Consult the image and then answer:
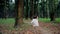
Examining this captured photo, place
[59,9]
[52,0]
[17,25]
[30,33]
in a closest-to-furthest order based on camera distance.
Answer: [30,33]
[17,25]
[52,0]
[59,9]

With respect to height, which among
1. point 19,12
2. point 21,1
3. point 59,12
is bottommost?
point 59,12

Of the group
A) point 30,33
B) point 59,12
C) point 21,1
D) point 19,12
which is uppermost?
point 21,1

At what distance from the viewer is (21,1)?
17078mm

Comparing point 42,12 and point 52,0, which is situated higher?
point 52,0

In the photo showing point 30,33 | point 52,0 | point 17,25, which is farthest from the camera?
point 52,0

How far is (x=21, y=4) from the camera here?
17.1 m

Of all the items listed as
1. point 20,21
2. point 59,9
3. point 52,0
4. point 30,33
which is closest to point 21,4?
point 20,21

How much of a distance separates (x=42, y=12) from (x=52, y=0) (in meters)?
35.0

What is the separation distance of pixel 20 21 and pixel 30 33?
391 centimetres

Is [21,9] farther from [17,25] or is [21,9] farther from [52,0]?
[52,0]

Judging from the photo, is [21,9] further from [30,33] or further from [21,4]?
[30,33]

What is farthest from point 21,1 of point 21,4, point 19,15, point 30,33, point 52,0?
point 52,0

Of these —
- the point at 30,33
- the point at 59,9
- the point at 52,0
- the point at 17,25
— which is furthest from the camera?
the point at 59,9

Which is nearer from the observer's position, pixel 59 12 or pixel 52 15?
pixel 52 15
